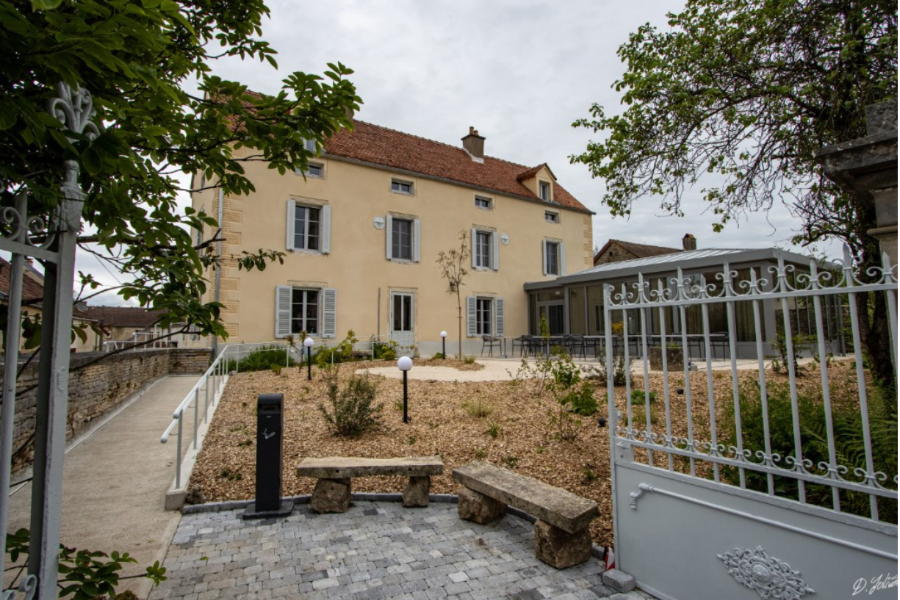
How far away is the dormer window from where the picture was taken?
21.0 m

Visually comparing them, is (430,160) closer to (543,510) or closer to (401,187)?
(401,187)

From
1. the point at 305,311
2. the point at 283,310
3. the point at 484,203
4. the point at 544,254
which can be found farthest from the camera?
the point at 544,254

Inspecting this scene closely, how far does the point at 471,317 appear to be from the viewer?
59.6 feet

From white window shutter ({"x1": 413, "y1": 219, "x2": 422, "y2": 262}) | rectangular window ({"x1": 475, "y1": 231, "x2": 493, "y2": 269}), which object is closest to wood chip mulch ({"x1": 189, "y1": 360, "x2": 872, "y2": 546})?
white window shutter ({"x1": 413, "y1": 219, "x2": 422, "y2": 262})

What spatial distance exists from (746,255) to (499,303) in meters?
8.63

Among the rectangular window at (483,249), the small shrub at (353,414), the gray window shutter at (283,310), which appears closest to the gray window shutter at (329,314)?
the gray window shutter at (283,310)

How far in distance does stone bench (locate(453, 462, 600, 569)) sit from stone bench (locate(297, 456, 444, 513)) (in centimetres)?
37

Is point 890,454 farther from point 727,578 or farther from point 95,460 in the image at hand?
point 95,460

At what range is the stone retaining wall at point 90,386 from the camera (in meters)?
4.40

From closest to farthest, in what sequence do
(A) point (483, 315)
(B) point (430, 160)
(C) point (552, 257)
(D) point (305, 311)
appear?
(D) point (305, 311), (A) point (483, 315), (B) point (430, 160), (C) point (552, 257)

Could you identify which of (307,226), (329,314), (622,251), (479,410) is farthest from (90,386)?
(622,251)

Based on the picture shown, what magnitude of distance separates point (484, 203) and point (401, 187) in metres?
3.59

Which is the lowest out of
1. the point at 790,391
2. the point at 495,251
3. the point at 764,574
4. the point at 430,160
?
the point at 764,574

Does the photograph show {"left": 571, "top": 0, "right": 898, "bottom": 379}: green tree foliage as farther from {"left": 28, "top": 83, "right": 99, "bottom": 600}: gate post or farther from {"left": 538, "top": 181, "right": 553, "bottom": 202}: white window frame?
{"left": 538, "top": 181, "right": 553, "bottom": 202}: white window frame
